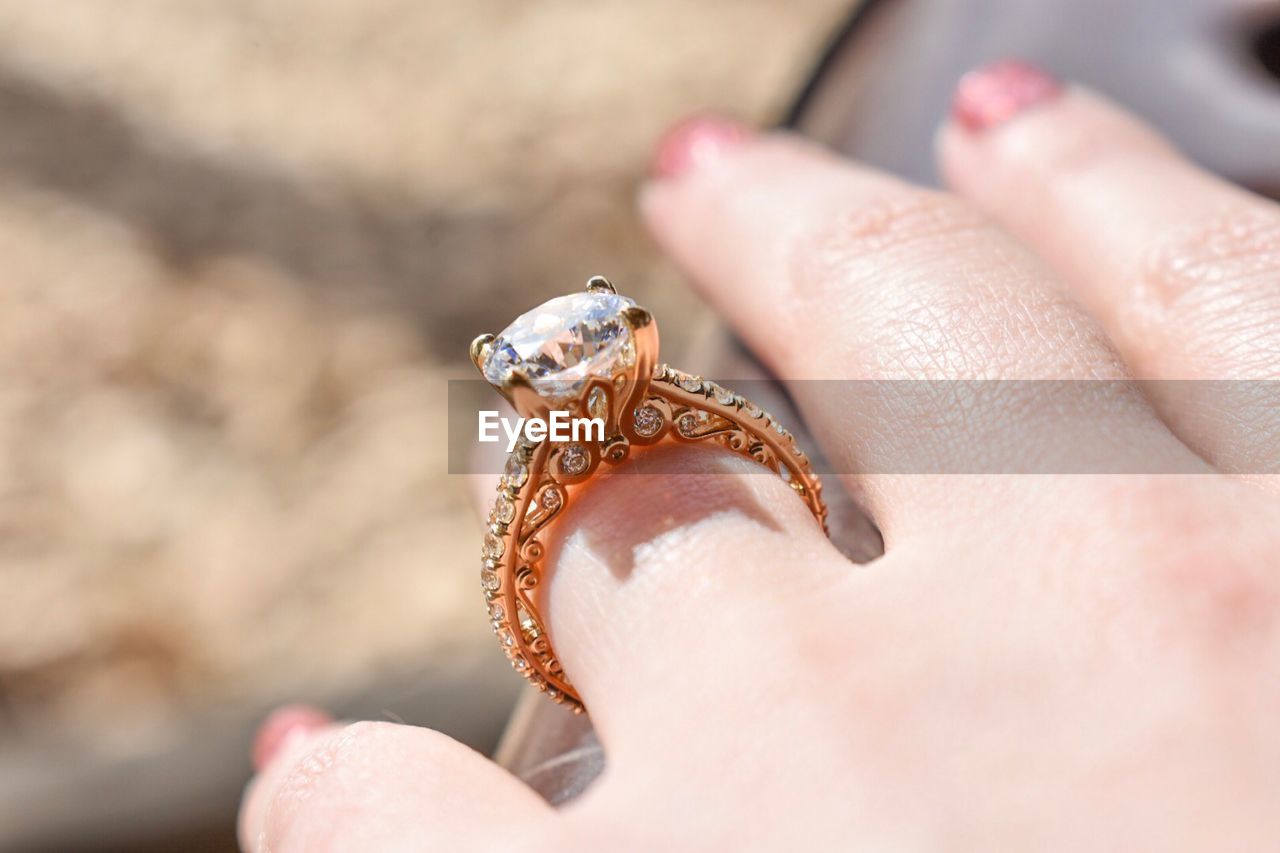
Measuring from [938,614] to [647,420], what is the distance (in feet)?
0.57

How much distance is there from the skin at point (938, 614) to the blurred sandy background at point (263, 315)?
24.5 inches

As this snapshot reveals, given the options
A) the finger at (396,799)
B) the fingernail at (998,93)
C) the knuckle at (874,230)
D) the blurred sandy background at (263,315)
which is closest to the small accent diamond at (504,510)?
the finger at (396,799)

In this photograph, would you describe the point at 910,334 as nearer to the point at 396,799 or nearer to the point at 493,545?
the point at 493,545

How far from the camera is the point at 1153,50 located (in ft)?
3.00

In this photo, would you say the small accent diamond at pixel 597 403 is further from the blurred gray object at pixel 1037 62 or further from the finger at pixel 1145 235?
the finger at pixel 1145 235

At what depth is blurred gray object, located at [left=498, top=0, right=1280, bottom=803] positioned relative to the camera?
855mm

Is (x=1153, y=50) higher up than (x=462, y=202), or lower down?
higher up

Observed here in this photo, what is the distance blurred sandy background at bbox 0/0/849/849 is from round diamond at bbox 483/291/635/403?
701mm

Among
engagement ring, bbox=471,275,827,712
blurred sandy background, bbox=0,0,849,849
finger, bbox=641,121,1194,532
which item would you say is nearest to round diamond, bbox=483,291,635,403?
engagement ring, bbox=471,275,827,712

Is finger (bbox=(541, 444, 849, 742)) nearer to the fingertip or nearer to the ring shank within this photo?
the ring shank

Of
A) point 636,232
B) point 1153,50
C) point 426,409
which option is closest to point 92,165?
point 426,409

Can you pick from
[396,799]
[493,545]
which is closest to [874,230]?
[493,545]

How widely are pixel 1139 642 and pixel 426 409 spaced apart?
3.62 feet

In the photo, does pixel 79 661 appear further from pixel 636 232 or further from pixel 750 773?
pixel 750 773
